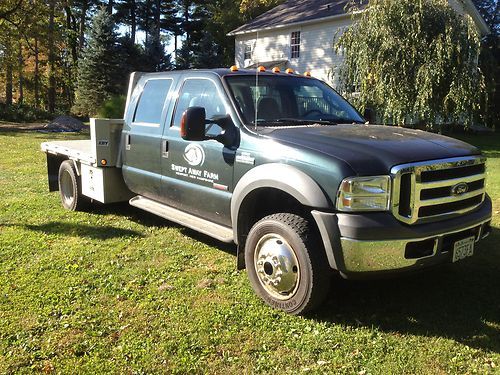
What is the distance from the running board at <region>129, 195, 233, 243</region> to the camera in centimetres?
454

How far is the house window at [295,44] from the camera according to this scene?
26.7m

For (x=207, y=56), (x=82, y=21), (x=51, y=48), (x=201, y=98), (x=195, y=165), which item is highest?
(x=82, y=21)

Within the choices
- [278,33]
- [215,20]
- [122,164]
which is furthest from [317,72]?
[122,164]

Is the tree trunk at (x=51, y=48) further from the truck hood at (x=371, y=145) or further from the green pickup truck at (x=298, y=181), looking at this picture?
the truck hood at (x=371, y=145)

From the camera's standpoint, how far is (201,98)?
4938 mm


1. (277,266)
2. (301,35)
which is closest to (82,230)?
(277,266)

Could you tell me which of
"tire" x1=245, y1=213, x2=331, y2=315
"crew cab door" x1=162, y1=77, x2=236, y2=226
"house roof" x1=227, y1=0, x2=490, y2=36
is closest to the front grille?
"tire" x1=245, y1=213, x2=331, y2=315

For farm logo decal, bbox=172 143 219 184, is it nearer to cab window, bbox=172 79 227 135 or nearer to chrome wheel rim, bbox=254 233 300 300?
cab window, bbox=172 79 227 135

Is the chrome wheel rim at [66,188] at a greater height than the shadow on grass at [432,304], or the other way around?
the chrome wheel rim at [66,188]

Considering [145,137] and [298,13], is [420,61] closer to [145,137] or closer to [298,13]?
[145,137]

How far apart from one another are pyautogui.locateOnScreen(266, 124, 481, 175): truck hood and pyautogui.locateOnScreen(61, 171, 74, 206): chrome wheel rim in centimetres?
416

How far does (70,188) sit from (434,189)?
545 cm

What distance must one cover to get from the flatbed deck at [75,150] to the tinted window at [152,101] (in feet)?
2.99

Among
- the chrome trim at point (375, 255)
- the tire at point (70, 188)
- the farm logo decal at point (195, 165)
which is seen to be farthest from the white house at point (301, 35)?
the chrome trim at point (375, 255)
